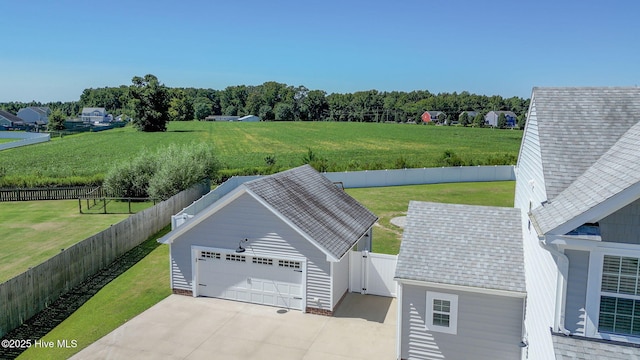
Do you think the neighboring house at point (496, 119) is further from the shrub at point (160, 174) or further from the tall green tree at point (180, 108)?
the shrub at point (160, 174)

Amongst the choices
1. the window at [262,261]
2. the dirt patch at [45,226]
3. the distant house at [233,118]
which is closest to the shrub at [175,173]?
the dirt patch at [45,226]

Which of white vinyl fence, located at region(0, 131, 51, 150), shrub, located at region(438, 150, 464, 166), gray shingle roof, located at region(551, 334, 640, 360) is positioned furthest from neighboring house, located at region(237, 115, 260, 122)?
gray shingle roof, located at region(551, 334, 640, 360)

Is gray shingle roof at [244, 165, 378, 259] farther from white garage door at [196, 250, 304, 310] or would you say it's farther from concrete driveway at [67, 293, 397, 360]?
concrete driveway at [67, 293, 397, 360]

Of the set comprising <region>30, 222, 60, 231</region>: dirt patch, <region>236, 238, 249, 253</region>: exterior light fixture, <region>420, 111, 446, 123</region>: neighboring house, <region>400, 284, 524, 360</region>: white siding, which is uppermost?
<region>420, 111, 446, 123</region>: neighboring house

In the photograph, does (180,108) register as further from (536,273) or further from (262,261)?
(536,273)

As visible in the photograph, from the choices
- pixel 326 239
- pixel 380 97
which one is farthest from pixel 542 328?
pixel 380 97

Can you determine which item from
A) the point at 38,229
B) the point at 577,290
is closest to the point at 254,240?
the point at 577,290
